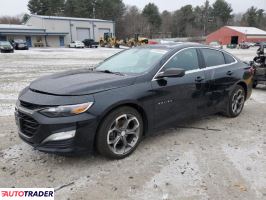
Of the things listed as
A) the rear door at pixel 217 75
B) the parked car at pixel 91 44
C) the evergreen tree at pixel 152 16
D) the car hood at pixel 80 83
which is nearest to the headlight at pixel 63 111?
the car hood at pixel 80 83

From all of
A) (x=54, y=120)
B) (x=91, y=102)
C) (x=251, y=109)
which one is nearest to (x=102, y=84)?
(x=91, y=102)

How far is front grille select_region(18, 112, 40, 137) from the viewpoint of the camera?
370 cm

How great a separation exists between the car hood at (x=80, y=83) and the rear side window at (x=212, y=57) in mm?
1878

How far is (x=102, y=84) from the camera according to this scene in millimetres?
3951

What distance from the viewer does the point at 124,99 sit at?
3.99 meters

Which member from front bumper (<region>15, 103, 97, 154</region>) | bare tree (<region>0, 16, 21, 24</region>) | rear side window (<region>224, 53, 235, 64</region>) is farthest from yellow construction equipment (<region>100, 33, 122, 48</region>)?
bare tree (<region>0, 16, 21, 24</region>)

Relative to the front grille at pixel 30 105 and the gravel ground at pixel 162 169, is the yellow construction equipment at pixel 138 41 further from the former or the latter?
the front grille at pixel 30 105

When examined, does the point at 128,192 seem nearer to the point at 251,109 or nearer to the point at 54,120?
the point at 54,120

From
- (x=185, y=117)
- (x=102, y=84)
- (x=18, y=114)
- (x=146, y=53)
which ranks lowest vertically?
(x=185, y=117)

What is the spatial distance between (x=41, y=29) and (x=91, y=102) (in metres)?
59.3

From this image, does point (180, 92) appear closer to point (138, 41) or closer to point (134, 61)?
point (134, 61)

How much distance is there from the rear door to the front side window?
0.87 ft

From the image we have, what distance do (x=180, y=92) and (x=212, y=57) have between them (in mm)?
1380

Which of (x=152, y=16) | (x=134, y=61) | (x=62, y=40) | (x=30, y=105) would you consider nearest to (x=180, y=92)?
(x=134, y=61)
